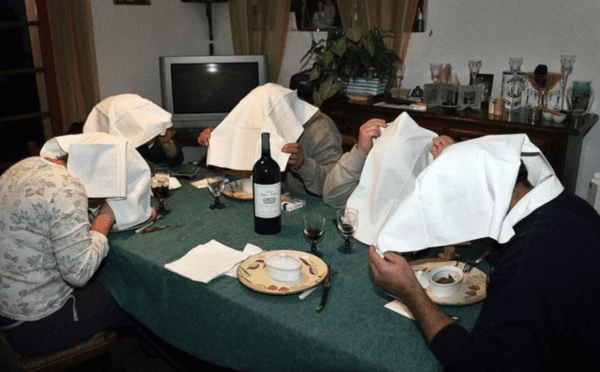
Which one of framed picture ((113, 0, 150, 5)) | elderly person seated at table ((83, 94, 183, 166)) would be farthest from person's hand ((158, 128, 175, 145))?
framed picture ((113, 0, 150, 5))

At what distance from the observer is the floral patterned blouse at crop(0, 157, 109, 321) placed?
157cm

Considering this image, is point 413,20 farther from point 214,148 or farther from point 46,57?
point 46,57

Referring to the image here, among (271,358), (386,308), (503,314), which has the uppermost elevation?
(503,314)

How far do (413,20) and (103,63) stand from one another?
2706 millimetres

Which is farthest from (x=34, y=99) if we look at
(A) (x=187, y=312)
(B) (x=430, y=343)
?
(B) (x=430, y=343)

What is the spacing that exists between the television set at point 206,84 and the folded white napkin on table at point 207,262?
9.69ft

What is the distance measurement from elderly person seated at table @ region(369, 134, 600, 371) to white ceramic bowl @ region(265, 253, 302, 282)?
0.30 metres

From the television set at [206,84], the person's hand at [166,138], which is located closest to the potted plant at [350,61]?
the television set at [206,84]

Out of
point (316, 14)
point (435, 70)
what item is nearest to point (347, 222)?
point (435, 70)

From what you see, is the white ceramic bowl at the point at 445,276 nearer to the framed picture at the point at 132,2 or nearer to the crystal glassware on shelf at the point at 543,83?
the crystal glassware on shelf at the point at 543,83

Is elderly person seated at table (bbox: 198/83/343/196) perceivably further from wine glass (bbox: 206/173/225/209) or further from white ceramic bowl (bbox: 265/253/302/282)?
white ceramic bowl (bbox: 265/253/302/282)

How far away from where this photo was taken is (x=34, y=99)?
14.5 feet

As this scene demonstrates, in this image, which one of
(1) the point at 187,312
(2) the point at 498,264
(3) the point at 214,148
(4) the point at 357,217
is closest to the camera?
(2) the point at 498,264

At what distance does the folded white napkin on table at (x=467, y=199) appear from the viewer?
114 centimetres
